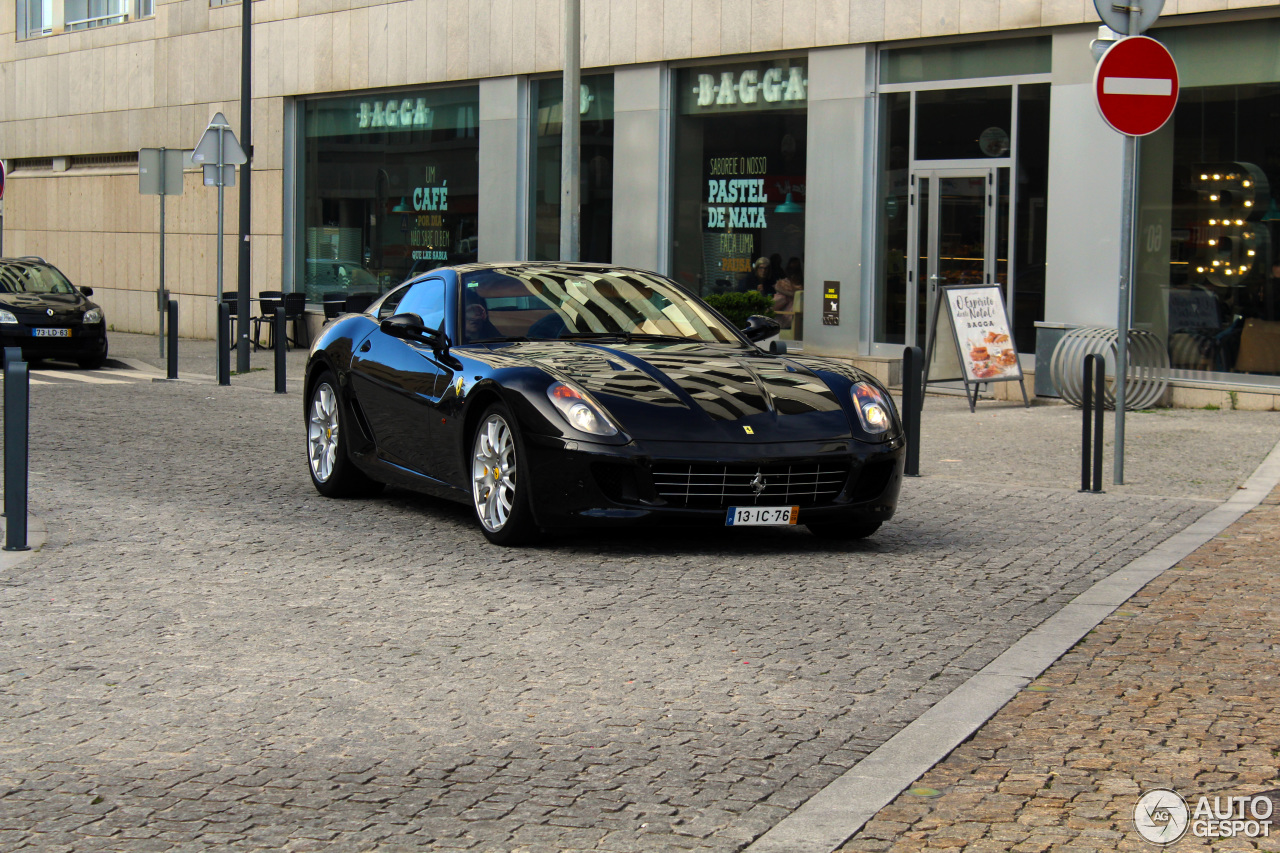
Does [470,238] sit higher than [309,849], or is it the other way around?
[470,238]

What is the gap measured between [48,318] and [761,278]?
8830 millimetres

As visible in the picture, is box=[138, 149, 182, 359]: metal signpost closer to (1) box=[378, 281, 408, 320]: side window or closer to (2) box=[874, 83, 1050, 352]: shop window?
(2) box=[874, 83, 1050, 352]: shop window

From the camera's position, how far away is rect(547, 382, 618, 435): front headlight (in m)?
7.42

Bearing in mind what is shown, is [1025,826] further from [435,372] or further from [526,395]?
[435,372]

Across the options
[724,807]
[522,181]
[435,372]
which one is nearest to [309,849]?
[724,807]

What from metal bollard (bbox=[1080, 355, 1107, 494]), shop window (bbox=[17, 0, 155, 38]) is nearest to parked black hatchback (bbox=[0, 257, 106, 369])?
shop window (bbox=[17, 0, 155, 38])

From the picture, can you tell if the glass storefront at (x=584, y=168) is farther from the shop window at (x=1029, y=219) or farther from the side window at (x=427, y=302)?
the side window at (x=427, y=302)

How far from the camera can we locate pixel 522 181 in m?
22.7

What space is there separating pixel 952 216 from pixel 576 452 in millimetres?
11288

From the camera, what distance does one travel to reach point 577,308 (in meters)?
8.85

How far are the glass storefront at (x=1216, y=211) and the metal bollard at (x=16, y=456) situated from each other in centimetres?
1156

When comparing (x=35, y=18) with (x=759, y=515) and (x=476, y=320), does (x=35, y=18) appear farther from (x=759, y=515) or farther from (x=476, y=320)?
(x=759, y=515)

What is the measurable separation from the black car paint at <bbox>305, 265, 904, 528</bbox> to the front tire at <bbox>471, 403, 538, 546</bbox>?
0.07 metres

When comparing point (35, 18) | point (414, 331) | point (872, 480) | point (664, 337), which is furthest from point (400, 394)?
point (35, 18)
